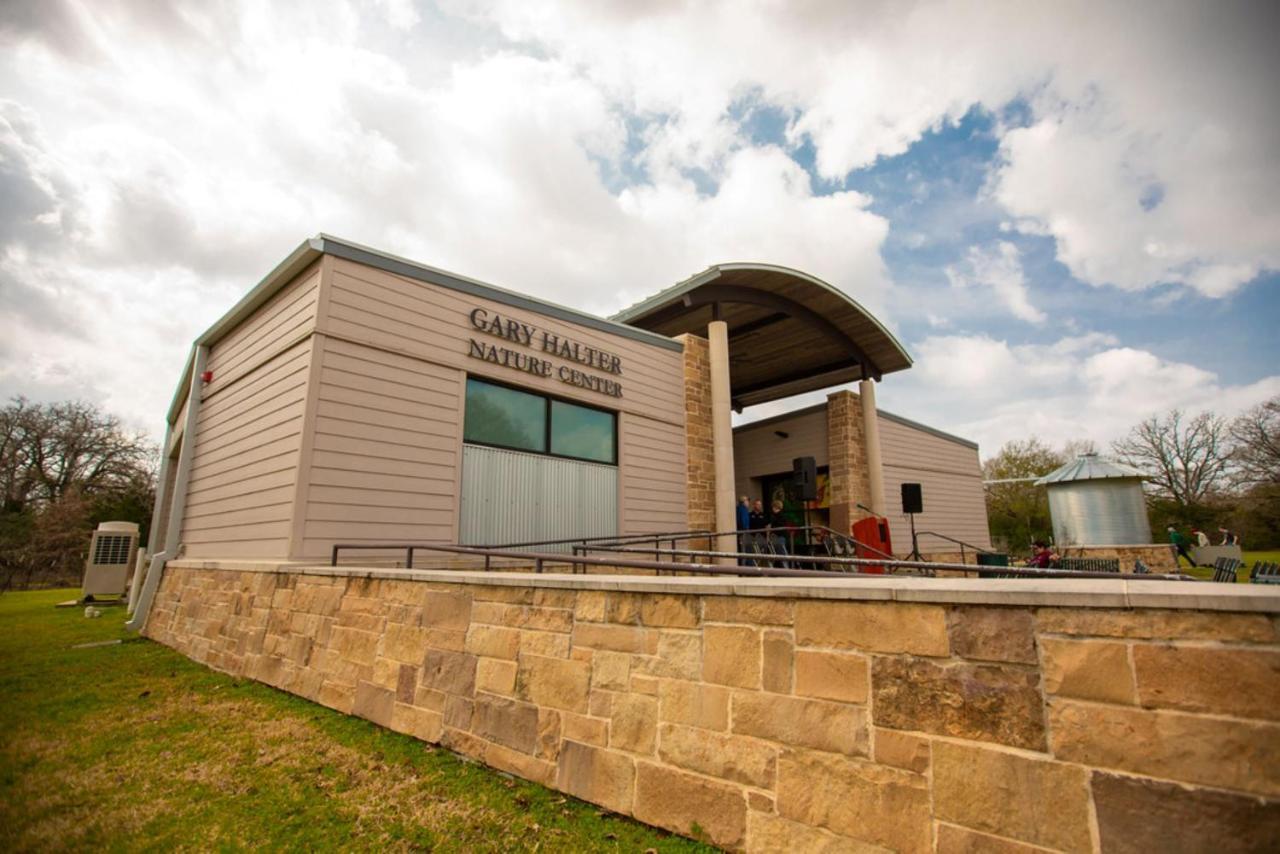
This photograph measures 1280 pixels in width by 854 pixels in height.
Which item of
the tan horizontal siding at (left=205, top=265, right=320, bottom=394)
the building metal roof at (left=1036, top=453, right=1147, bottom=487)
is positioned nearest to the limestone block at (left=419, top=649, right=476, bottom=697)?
the tan horizontal siding at (left=205, top=265, right=320, bottom=394)

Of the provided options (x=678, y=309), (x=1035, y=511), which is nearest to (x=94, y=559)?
(x=678, y=309)

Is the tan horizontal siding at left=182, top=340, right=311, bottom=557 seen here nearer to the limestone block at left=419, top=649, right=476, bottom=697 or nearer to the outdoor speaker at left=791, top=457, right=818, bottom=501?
the limestone block at left=419, top=649, right=476, bottom=697

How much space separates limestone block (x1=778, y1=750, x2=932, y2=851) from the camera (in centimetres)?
227

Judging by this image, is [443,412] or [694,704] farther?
[443,412]

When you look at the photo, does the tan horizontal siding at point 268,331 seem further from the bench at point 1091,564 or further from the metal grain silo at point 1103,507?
the metal grain silo at point 1103,507

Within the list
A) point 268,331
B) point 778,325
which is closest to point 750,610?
point 268,331

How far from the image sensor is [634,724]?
3.17 m

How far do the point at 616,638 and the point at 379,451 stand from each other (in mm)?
4831

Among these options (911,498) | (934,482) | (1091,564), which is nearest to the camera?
(911,498)

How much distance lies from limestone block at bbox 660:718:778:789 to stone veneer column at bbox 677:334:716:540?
7.69 m

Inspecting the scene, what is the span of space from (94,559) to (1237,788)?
69.8 ft

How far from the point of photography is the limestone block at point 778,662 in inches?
106

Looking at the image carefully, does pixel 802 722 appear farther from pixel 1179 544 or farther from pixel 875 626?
pixel 1179 544

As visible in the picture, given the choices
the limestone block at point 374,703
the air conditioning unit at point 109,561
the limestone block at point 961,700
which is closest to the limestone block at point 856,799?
the limestone block at point 961,700
